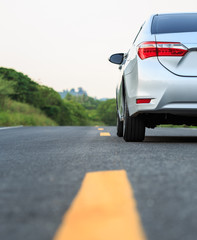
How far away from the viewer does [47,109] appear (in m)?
64.3

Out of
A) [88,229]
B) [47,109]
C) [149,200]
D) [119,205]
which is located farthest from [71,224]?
[47,109]

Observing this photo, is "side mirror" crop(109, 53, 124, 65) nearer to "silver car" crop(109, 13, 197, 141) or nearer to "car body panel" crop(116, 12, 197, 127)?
"silver car" crop(109, 13, 197, 141)

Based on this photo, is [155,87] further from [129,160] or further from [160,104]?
[129,160]

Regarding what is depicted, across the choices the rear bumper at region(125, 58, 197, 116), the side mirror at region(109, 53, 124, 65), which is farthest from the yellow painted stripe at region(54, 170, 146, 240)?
the side mirror at region(109, 53, 124, 65)

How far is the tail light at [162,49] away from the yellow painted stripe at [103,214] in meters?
2.63

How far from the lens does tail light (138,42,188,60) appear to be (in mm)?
4902

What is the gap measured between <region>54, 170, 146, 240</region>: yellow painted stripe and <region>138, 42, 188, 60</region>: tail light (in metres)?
2.63

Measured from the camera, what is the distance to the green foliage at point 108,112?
401ft

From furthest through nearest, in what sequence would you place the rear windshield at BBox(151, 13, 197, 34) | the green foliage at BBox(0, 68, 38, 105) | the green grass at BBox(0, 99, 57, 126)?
1. the green foliage at BBox(0, 68, 38, 105)
2. the green grass at BBox(0, 99, 57, 126)
3. the rear windshield at BBox(151, 13, 197, 34)

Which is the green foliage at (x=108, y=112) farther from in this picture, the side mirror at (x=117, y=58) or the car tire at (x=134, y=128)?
the car tire at (x=134, y=128)

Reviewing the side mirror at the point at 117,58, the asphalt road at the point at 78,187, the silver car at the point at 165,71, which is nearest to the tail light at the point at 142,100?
the silver car at the point at 165,71

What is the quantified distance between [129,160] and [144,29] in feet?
7.97

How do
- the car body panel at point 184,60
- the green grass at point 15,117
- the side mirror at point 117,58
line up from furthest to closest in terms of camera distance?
the green grass at point 15,117
the side mirror at point 117,58
the car body panel at point 184,60

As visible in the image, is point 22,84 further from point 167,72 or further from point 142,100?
point 167,72
